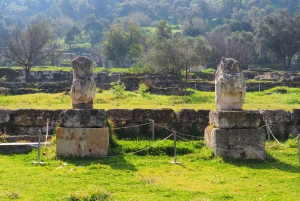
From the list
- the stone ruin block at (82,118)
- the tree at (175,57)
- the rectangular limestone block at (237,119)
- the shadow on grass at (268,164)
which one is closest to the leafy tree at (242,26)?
the tree at (175,57)

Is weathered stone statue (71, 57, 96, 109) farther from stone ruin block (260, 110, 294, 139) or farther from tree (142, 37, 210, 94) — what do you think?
tree (142, 37, 210, 94)

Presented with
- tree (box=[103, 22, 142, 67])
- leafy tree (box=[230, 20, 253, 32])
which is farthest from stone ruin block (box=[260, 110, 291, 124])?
leafy tree (box=[230, 20, 253, 32])

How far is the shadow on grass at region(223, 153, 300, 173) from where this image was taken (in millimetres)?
8750

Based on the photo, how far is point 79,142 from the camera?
382 inches

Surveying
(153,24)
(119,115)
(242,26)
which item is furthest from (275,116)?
(153,24)

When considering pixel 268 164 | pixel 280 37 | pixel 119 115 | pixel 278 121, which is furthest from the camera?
pixel 280 37

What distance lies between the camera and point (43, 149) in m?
10.2

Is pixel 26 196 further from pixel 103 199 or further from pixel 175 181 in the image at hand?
pixel 175 181

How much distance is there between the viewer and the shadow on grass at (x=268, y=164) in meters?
8.75

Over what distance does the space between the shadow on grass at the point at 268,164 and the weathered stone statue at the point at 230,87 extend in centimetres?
131

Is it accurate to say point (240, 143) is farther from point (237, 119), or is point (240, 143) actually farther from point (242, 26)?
point (242, 26)

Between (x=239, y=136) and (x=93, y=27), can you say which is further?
(x=93, y=27)

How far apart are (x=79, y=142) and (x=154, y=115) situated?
10.4 feet

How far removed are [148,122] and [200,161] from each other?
303 centimetres
